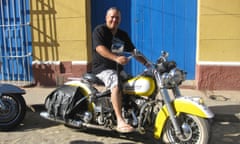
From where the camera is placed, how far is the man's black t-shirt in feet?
14.5

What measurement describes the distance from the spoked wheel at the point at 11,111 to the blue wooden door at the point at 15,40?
230 cm

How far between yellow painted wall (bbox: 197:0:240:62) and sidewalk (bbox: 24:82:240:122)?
646 millimetres

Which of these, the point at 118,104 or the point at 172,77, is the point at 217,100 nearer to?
the point at 172,77

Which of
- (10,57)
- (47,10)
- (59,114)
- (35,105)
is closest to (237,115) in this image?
(59,114)

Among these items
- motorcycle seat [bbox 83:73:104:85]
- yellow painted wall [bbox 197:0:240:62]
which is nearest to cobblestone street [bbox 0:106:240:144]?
motorcycle seat [bbox 83:73:104:85]

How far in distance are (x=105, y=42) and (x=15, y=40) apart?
3.49 meters

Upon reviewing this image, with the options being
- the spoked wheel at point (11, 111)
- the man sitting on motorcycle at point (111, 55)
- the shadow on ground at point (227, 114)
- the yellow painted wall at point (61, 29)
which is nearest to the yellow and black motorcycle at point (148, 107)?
the man sitting on motorcycle at point (111, 55)

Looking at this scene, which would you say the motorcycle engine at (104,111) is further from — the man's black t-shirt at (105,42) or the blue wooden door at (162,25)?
the blue wooden door at (162,25)

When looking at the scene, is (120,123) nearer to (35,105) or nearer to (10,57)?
(35,105)

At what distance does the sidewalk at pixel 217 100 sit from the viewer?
212 inches

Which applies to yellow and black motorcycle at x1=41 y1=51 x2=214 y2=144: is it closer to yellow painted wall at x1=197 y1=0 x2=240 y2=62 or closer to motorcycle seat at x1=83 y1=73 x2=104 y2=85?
motorcycle seat at x1=83 y1=73 x2=104 y2=85

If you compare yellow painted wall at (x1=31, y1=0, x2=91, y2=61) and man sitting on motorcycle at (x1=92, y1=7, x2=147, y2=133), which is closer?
man sitting on motorcycle at (x1=92, y1=7, x2=147, y2=133)

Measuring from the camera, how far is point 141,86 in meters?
4.17

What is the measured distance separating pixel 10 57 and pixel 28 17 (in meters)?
0.96
